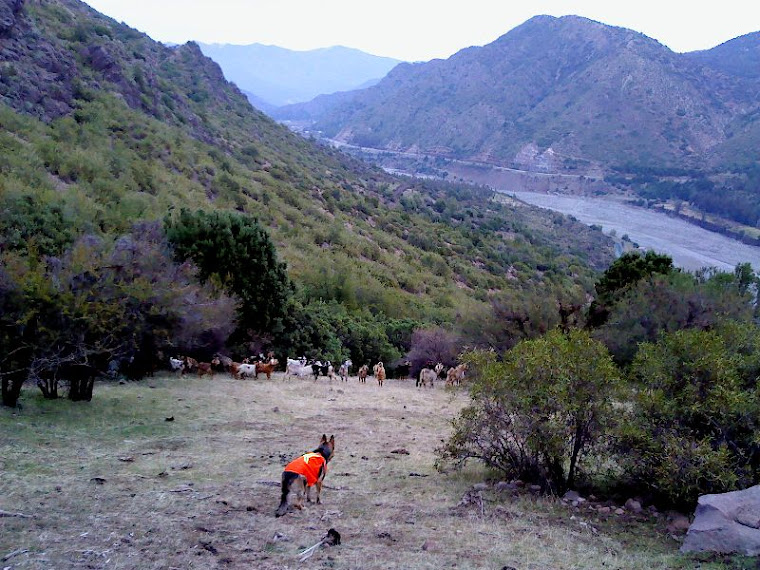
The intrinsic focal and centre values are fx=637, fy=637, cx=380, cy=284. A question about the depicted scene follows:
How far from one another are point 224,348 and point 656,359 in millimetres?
14855

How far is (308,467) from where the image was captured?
723cm

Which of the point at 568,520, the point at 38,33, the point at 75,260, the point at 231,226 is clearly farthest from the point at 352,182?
the point at 568,520

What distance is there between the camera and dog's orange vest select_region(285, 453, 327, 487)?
7.15 metres

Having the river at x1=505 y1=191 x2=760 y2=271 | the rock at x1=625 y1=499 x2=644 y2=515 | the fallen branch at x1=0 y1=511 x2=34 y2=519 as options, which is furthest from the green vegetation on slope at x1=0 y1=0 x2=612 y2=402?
the rock at x1=625 y1=499 x2=644 y2=515

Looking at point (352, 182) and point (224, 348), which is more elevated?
point (352, 182)

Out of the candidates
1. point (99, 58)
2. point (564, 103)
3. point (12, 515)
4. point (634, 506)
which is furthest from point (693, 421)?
point (564, 103)

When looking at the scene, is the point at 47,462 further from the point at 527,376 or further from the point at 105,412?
the point at 527,376

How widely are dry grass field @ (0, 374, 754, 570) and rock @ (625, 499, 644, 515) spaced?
25 cm

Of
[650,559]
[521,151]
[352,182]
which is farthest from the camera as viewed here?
[521,151]

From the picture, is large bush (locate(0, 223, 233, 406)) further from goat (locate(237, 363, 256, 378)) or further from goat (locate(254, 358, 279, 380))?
goat (locate(254, 358, 279, 380))

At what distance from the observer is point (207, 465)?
29.4ft

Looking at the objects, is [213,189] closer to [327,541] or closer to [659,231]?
[327,541]

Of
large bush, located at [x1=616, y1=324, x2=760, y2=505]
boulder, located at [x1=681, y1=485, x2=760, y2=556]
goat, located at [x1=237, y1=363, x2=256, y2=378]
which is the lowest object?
goat, located at [x1=237, y1=363, x2=256, y2=378]

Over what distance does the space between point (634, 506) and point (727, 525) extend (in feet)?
5.15
